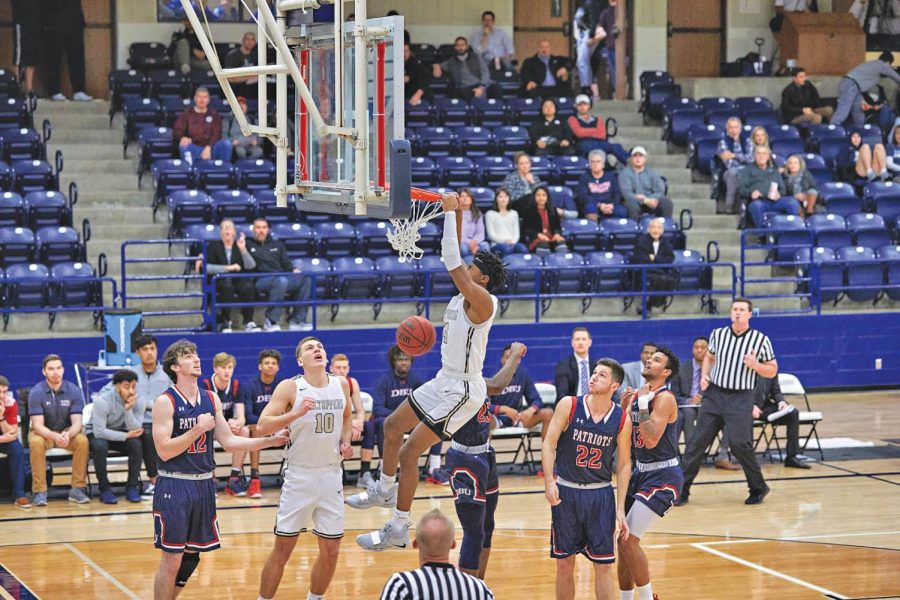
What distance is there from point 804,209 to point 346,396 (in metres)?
12.3

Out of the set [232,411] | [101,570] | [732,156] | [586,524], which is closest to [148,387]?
[232,411]

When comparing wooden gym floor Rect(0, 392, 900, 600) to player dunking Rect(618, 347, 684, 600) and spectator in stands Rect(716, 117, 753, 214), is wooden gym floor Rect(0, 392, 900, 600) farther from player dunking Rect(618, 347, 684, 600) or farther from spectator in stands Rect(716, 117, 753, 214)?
spectator in stands Rect(716, 117, 753, 214)

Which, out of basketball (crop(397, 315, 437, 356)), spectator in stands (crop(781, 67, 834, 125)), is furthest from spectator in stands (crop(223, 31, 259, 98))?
basketball (crop(397, 315, 437, 356))

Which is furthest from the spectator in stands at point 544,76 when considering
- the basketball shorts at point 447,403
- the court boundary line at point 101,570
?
the basketball shorts at point 447,403

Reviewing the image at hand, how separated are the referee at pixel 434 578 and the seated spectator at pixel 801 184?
15.0 m

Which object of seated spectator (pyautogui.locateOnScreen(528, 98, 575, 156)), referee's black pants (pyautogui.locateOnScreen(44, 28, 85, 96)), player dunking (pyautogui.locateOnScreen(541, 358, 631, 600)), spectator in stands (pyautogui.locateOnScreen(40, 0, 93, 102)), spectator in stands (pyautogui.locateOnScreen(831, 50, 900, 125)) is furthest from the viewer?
spectator in stands (pyautogui.locateOnScreen(831, 50, 900, 125))

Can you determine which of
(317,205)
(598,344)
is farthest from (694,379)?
(317,205)

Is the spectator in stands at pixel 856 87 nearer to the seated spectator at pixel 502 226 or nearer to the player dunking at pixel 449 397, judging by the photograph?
the seated spectator at pixel 502 226

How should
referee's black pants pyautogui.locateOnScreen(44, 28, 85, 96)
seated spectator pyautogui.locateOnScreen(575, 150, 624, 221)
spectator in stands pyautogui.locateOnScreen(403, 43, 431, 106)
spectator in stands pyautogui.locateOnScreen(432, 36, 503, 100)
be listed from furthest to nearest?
spectator in stands pyautogui.locateOnScreen(432, 36, 503, 100) → spectator in stands pyautogui.locateOnScreen(403, 43, 431, 106) → referee's black pants pyautogui.locateOnScreen(44, 28, 85, 96) → seated spectator pyautogui.locateOnScreen(575, 150, 624, 221)

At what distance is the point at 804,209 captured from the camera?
20.2 metres

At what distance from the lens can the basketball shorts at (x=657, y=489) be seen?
30.3 ft

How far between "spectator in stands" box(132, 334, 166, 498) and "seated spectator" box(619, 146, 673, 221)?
320 inches

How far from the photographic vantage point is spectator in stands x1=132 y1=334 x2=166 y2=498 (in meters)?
13.2

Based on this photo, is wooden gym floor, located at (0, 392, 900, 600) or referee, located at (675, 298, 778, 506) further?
referee, located at (675, 298, 778, 506)
